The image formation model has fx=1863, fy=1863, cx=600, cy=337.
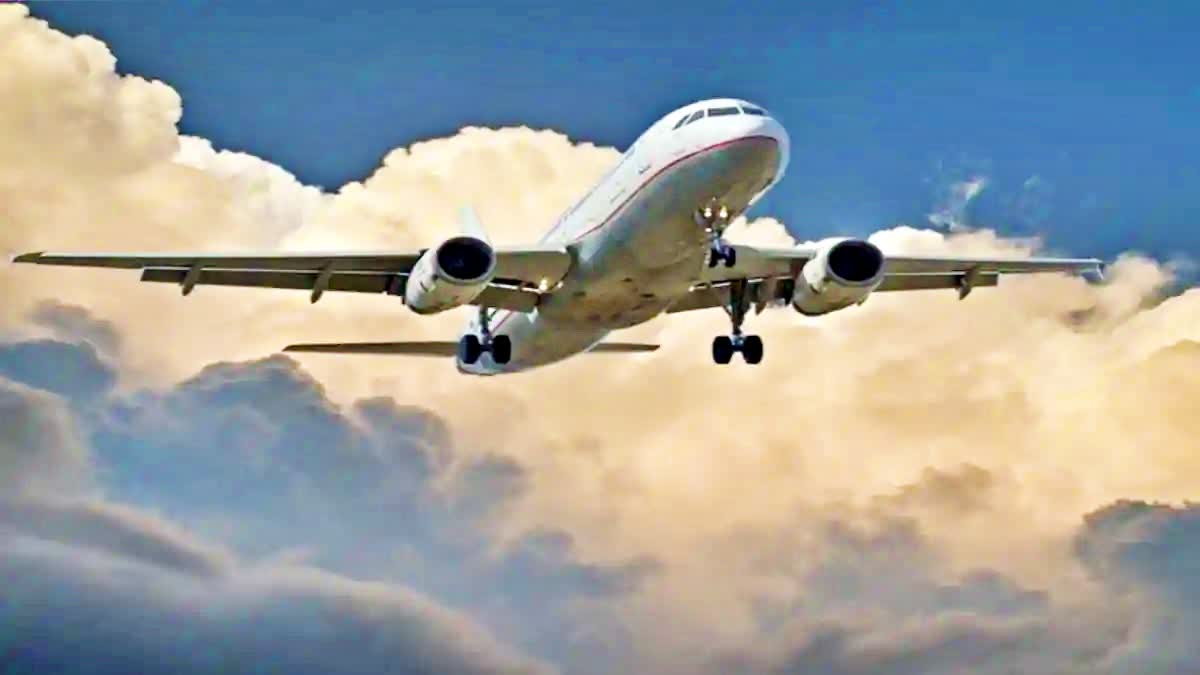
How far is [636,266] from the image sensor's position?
38.6m

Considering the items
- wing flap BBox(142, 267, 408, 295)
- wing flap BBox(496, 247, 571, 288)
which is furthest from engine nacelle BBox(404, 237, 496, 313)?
wing flap BBox(142, 267, 408, 295)

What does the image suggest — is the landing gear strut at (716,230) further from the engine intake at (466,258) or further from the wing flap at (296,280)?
Answer: the wing flap at (296,280)

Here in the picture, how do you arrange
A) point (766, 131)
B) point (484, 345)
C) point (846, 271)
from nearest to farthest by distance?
point (766, 131), point (846, 271), point (484, 345)

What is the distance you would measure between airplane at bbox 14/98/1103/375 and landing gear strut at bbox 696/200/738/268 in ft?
0.09

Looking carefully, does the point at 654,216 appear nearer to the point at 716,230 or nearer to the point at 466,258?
the point at 716,230

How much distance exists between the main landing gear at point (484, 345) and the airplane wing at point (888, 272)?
4.13 m

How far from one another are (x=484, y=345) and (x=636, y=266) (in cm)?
699

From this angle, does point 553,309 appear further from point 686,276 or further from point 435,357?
point 435,357

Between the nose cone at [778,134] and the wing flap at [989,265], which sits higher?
the wing flap at [989,265]

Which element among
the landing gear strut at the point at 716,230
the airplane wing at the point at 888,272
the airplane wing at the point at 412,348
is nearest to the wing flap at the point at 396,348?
the airplane wing at the point at 412,348

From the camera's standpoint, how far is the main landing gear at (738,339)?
42594 mm

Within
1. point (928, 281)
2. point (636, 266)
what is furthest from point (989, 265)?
point (636, 266)

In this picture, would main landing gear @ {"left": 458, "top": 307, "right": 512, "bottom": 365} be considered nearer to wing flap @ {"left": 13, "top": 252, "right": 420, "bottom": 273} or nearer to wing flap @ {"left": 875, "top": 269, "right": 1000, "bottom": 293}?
wing flap @ {"left": 13, "top": 252, "right": 420, "bottom": 273}

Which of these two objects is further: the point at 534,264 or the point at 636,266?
the point at 534,264
